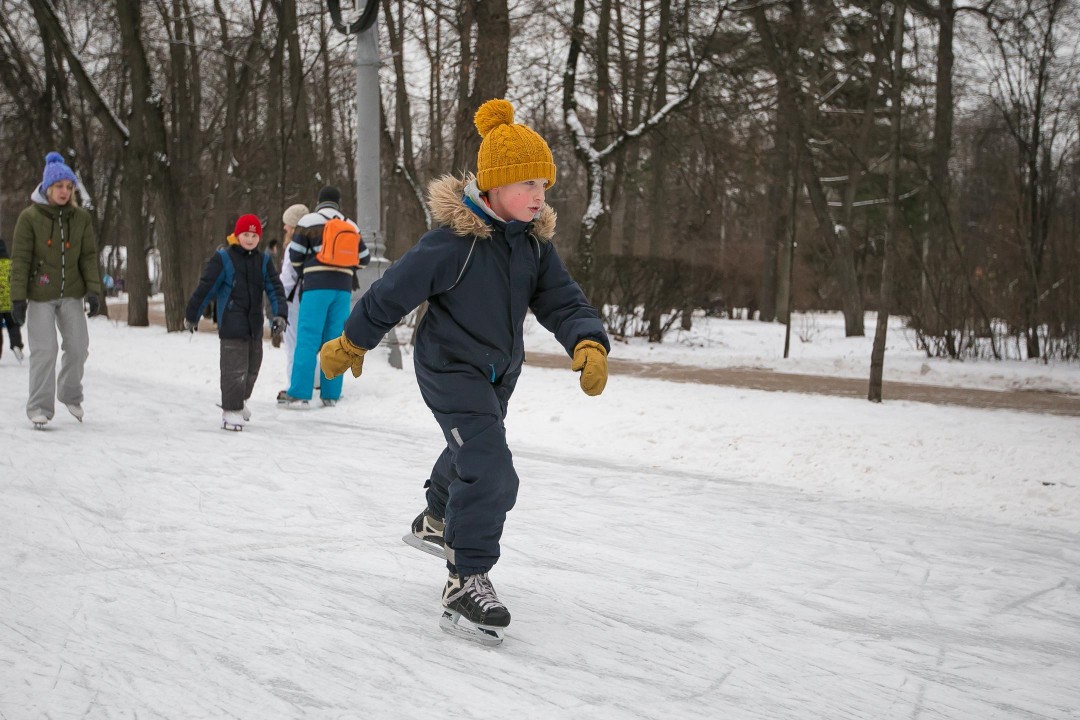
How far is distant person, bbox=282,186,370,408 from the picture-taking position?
9102 mm

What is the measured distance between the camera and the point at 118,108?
28656mm

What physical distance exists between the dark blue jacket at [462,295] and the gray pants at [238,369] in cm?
472

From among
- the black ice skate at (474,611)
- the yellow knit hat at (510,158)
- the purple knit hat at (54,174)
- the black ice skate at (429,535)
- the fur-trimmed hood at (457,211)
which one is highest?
the purple knit hat at (54,174)

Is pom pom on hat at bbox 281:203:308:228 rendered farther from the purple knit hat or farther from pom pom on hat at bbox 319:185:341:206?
the purple knit hat

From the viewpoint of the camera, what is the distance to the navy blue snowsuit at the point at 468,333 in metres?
3.40

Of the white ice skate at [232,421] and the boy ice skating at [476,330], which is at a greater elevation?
the boy ice skating at [476,330]

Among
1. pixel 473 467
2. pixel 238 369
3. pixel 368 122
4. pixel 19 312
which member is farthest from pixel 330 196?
pixel 473 467

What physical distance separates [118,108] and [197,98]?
5507mm

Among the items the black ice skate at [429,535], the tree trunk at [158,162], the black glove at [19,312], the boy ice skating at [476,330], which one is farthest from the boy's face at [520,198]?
the tree trunk at [158,162]

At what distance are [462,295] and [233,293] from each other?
203 inches

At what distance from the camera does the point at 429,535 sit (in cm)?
400

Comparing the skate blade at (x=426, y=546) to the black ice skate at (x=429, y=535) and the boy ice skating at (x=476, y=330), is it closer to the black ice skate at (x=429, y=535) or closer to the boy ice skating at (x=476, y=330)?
the black ice skate at (x=429, y=535)

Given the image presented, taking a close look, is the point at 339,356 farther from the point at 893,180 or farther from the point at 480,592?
the point at 893,180

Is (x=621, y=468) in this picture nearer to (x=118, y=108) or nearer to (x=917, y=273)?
(x=917, y=273)
